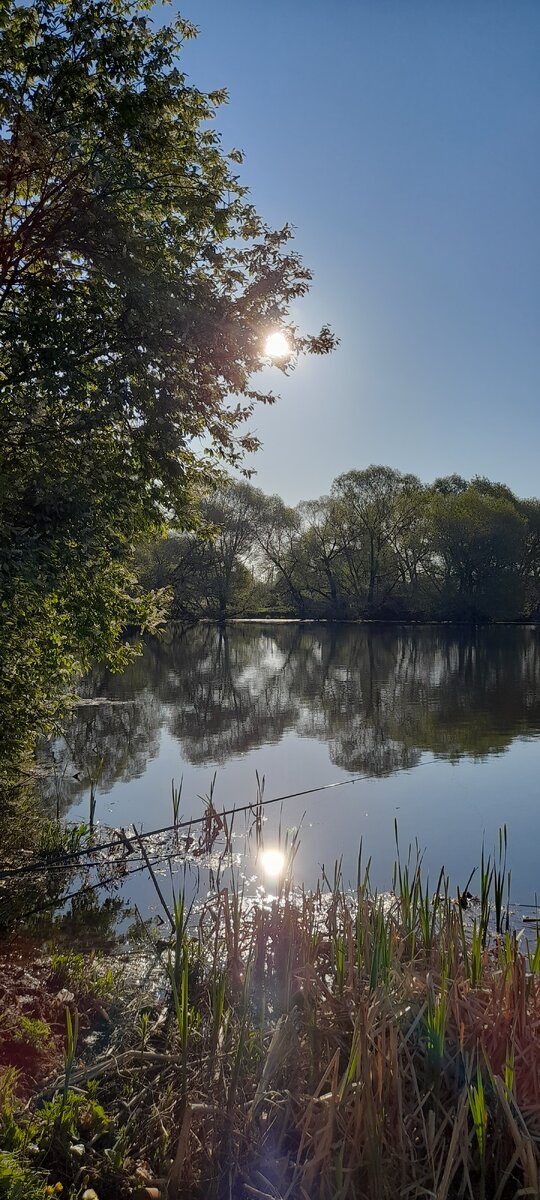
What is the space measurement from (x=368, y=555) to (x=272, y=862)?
78102 millimetres

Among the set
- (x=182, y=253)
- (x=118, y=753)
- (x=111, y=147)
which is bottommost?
(x=118, y=753)

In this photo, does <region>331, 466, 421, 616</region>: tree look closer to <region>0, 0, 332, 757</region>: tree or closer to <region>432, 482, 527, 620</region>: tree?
<region>432, 482, 527, 620</region>: tree

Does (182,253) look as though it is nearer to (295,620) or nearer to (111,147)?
(111,147)

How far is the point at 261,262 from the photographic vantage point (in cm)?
1162

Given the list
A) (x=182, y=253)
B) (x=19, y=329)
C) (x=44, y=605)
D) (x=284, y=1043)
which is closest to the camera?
(x=284, y=1043)

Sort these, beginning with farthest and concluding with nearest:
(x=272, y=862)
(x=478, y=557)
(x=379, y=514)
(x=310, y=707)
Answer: (x=379, y=514), (x=478, y=557), (x=310, y=707), (x=272, y=862)

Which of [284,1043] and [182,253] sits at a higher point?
→ [182,253]

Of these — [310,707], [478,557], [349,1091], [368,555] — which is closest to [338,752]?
[310,707]

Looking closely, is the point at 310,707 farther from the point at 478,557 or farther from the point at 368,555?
the point at 368,555

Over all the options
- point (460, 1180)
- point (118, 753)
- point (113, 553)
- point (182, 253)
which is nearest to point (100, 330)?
point (182, 253)

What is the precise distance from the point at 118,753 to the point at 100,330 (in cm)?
1129

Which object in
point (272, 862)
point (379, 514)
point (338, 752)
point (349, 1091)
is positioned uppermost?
point (379, 514)

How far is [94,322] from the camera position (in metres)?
9.97

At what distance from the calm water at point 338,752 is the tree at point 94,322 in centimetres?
402
